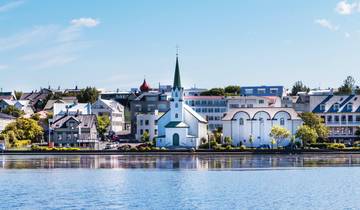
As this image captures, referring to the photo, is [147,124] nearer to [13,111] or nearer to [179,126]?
[179,126]

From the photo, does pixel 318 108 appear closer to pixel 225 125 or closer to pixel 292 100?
pixel 225 125

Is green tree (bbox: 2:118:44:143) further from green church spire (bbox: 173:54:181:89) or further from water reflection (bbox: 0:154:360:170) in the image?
water reflection (bbox: 0:154:360:170)

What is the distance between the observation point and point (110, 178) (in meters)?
59.5

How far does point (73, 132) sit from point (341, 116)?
42.6m

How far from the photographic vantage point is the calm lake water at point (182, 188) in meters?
41.9

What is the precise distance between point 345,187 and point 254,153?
5364 centimetres

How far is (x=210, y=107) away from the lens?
14700cm

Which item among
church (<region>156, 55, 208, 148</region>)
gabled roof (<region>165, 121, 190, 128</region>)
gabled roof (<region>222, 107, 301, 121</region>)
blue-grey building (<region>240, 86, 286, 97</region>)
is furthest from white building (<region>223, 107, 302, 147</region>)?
blue-grey building (<region>240, 86, 286, 97</region>)

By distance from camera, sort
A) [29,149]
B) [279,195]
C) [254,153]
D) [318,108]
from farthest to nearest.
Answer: [318,108] → [29,149] → [254,153] → [279,195]

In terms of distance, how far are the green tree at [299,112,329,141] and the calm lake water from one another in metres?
44.3

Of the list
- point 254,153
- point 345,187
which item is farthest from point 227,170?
point 254,153

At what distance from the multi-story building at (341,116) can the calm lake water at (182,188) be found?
52.4 metres

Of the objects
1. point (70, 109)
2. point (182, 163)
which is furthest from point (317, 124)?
point (70, 109)

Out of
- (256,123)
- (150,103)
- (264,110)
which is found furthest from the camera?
(150,103)
